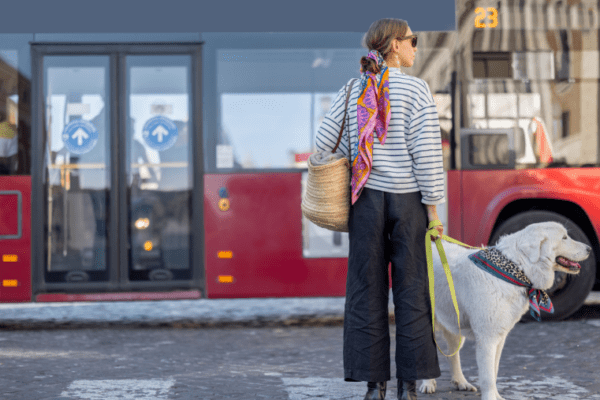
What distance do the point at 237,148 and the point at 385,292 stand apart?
362 centimetres

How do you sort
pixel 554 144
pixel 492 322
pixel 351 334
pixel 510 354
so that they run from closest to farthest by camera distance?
pixel 351 334
pixel 492 322
pixel 510 354
pixel 554 144

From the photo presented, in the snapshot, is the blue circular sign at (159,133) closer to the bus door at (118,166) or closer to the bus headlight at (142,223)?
the bus door at (118,166)

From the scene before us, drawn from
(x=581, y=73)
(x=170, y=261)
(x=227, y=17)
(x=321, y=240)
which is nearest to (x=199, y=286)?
(x=170, y=261)

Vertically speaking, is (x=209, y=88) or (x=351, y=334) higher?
(x=209, y=88)

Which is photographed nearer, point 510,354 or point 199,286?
point 510,354

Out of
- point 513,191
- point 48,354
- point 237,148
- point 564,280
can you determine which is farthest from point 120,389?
point 564,280

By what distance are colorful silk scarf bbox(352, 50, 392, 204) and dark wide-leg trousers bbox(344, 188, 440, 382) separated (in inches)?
4.0

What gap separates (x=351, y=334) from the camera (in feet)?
12.3

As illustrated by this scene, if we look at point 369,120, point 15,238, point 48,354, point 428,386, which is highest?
A: point 369,120

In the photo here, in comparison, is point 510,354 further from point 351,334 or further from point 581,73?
point 581,73

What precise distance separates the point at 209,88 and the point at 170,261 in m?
1.73

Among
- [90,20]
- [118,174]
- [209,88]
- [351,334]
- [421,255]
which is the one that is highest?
[90,20]

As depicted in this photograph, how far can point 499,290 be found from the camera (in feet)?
13.3

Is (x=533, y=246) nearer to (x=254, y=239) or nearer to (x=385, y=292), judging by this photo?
(x=385, y=292)
